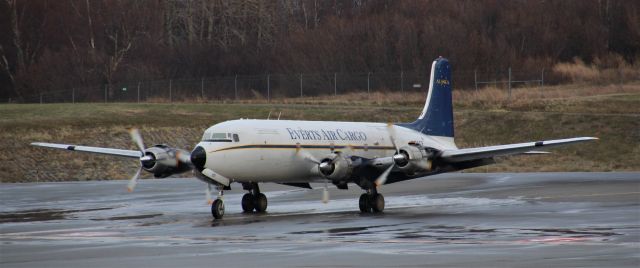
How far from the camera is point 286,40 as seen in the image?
89750 millimetres

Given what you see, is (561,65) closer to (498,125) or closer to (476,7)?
(476,7)

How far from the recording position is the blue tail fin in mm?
36750

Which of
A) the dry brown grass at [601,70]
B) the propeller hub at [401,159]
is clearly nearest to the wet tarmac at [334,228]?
the propeller hub at [401,159]

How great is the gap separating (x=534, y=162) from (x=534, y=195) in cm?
2163

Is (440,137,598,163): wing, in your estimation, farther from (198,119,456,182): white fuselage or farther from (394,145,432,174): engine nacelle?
(198,119,456,182): white fuselage

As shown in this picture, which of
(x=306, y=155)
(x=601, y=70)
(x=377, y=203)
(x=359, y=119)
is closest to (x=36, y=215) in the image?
(x=306, y=155)

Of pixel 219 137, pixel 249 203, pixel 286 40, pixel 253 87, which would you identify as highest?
pixel 286 40

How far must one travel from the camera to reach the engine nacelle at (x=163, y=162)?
29500 mm

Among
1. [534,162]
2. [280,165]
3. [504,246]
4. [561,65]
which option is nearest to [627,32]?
[561,65]

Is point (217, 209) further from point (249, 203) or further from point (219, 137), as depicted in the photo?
point (249, 203)

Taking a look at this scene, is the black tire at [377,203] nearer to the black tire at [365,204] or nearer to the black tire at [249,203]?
the black tire at [365,204]

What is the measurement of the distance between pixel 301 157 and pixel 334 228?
6322 mm

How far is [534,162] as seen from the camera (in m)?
57.1

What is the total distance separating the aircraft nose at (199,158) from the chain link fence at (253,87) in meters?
46.0
